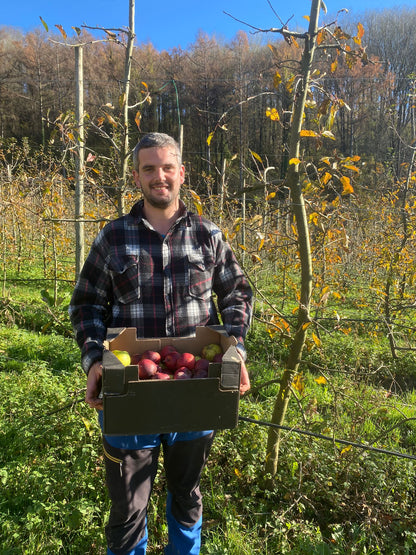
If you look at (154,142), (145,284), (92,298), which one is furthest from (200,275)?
(154,142)

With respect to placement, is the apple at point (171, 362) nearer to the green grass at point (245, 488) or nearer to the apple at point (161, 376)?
the apple at point (161, 376)

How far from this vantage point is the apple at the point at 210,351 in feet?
5.02

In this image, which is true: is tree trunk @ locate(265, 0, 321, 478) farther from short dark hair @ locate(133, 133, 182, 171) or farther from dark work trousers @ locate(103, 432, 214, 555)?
dark work trousers @ locate(103, 432, 214, 555)

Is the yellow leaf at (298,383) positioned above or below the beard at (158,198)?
below

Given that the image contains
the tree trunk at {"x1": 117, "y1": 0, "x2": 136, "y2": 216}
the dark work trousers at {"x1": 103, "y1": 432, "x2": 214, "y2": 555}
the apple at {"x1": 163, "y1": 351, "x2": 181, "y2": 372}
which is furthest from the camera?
the tree trunk at {"x1": 117, "y1": 0, "x2": 136, "y2": 216}

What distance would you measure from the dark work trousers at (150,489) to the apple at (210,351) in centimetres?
40

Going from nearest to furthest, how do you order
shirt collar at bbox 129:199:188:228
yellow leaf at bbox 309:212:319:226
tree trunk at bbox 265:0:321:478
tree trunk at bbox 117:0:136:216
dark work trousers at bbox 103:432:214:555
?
dark work trousers at bbox 103:432:214:555 → shirt collar at bbox 129:199:188:228 → tree trunk at bbox 265:0:321:478 → yellow leaf at bbox 309:212:319:226 → tree trunk at bbox 117:0:136:216

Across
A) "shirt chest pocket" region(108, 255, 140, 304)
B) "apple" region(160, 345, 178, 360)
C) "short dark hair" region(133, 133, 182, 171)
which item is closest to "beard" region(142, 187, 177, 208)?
"short dark hair" region(133, 133, 182, 171)

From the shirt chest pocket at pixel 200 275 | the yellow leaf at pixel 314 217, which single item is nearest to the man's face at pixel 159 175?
the shirt chest pocket at pixel 200 275

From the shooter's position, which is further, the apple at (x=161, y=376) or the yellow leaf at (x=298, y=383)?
the yellow leaf at (x=298, y=383)

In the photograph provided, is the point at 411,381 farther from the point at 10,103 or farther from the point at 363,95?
the point at 10,103

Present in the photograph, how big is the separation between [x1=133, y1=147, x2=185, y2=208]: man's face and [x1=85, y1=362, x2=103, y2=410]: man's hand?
2.45ft

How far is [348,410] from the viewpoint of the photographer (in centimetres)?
341

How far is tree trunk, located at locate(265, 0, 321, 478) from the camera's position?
192cm
